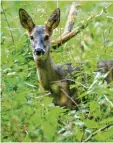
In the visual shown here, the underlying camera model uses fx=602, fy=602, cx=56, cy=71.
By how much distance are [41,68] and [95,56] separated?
4.50 feet

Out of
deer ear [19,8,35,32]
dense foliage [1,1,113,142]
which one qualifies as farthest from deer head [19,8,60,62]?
dense foliage [1,1,113,142]

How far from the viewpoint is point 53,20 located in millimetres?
6215

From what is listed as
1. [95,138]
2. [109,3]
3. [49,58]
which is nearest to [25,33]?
[49,58]

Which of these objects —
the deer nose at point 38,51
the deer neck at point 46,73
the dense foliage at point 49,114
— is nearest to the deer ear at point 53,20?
the deer neck at point 46,73

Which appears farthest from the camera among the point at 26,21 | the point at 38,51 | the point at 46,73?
the point at 26,21

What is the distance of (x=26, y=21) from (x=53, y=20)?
282 millimetres

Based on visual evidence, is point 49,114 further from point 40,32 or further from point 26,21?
point 26,21

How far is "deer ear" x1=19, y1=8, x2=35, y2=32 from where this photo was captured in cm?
609

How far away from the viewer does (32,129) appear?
3.21 metres

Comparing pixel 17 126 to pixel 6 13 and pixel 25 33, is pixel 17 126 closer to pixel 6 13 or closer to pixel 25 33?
pixel 6 13

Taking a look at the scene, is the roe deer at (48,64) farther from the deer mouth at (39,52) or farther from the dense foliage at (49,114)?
the dense foliage at (49,114)

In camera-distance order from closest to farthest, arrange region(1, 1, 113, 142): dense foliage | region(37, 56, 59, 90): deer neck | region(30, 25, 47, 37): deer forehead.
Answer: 1. region(1, 1, 113, 142): dense foliage
2. region(37, 56, 59, 90): deer neck
3. region(30, 25, 47, 37): deer forehead

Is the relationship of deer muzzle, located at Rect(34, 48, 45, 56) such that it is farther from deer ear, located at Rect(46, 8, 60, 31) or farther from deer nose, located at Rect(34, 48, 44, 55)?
deer ear, located at Rect(46, 8, 60, 31)

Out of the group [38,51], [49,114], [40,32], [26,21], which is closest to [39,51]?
[38,51]
